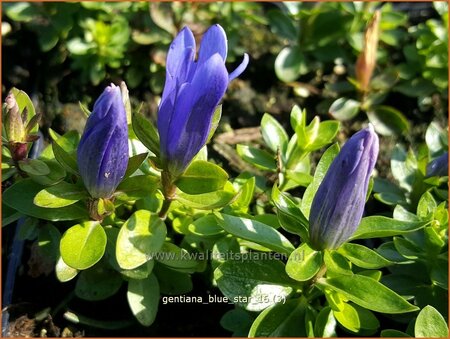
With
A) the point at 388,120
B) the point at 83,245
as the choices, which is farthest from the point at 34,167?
the point at 388,120

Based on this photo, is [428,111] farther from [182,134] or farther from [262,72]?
[182,134]

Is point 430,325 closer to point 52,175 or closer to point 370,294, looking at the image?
point 370,294

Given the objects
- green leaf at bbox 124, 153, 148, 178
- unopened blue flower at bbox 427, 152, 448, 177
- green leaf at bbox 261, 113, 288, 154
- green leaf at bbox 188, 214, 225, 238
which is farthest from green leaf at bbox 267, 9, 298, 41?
green leaf at bbox 124, 153, 148, 178

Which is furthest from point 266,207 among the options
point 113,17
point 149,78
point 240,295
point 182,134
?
point 113,17

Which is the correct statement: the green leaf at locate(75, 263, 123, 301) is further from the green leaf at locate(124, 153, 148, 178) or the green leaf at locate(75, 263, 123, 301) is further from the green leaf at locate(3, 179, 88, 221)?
the green leaf at locate(124, 153, 148, 178)

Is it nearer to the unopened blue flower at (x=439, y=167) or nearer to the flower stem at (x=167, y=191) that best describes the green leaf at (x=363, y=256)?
the flower stem at (x=167, y=191)
